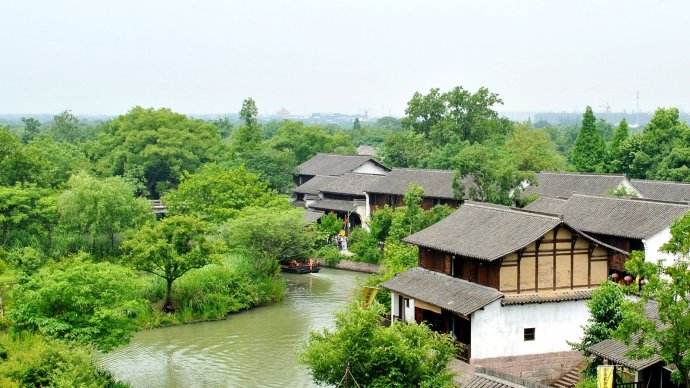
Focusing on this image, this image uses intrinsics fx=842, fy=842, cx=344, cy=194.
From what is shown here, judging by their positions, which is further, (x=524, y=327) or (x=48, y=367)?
(x=524, y=327)

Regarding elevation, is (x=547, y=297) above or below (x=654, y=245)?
below

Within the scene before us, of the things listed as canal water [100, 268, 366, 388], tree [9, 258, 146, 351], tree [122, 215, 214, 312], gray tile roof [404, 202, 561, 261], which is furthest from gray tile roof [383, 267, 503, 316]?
tree [9, 258, 146, 351]

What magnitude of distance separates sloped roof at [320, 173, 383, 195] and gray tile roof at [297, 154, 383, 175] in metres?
2.69

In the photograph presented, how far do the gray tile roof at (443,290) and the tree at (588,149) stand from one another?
31.5 metres

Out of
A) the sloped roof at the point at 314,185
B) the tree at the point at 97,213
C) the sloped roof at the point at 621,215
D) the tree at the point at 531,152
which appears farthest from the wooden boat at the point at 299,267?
the tree at the point at 531,152

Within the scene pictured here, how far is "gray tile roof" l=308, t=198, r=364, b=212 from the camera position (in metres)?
51.3

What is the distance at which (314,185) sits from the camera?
56.0 metres

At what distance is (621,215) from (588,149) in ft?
88.2

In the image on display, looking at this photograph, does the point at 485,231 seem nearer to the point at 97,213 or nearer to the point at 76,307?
the point at 76,307

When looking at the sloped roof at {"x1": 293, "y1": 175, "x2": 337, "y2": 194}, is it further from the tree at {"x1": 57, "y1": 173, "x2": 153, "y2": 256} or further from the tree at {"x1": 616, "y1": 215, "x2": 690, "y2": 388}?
the tree at {"x1": 616, "y1": 215, "x2": 690, "y2": 388}

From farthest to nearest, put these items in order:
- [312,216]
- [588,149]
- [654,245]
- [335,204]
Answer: [588,149], [335,204], [312,216], [654,245]

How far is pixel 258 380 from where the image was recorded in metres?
25.0

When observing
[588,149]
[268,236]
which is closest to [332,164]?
[588,149]

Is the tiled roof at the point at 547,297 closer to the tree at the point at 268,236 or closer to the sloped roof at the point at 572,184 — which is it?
the tree at the point at 268,236
